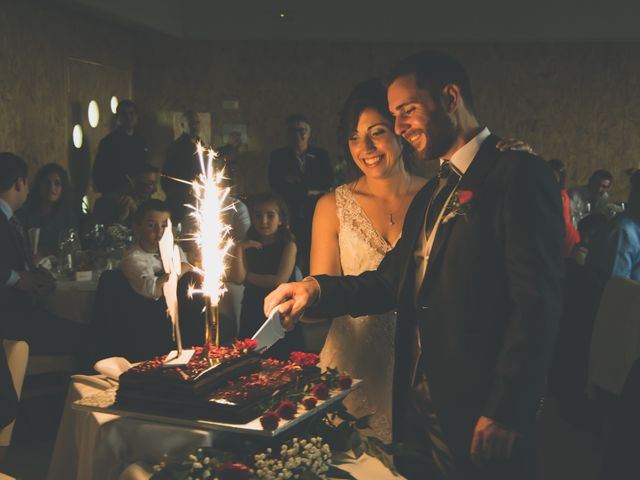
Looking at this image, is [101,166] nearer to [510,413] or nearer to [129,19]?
[129,19]

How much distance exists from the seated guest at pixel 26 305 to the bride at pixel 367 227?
2.07m

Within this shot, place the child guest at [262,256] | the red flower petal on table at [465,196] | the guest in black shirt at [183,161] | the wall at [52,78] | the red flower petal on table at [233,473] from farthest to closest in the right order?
the guest in black shirt at [183,161] → the wall at [52,78] → the child guest at [262,256] → the red flower petal on table at [465,196] → the red flower petal on table at [233,473]

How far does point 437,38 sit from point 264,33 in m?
2.09

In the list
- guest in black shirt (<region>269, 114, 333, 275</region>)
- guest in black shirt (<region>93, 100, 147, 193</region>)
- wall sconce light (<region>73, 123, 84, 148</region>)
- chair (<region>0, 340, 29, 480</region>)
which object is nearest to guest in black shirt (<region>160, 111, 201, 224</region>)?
guest in black shirt (<region>93, 100, 147, 193</region>)

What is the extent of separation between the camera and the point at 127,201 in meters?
6.25

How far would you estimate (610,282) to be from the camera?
170 inches

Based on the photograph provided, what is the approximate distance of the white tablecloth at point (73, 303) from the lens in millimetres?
4527

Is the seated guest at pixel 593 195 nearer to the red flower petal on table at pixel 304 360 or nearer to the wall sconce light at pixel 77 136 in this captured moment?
the wall sconce light at pixel 77 136

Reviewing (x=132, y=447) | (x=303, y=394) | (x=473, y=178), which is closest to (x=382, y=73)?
(x=473, y=178)

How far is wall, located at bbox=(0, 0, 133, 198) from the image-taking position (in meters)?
7.58

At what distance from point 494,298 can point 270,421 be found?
56 cm

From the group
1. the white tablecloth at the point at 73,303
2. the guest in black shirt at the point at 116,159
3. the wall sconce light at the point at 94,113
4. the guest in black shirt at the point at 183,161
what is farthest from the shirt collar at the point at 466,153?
the wall sconce light at the point at 94,113

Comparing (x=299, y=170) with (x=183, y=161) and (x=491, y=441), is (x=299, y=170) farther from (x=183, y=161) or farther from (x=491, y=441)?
(x=491, y=441)

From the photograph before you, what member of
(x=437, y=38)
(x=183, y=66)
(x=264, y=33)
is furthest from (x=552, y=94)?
(x=183, y=66)
